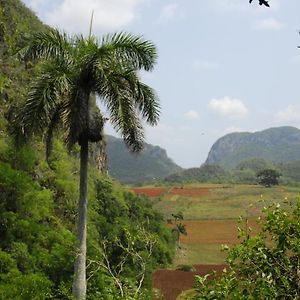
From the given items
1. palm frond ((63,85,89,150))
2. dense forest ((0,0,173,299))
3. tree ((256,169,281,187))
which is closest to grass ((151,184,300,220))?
tree ((256,169,281,187))

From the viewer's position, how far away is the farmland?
42688 mm

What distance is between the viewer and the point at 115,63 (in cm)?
1170

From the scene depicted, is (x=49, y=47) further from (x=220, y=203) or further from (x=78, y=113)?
(x=220, y=203)

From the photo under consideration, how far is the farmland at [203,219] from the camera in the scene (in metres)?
42.7

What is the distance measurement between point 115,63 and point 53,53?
1587mm

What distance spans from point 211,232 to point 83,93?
61921 millimetres

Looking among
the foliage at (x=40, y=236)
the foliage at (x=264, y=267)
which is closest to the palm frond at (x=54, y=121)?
the foliage at (x=40, y=236)

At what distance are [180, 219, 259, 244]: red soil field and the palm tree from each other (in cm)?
5008

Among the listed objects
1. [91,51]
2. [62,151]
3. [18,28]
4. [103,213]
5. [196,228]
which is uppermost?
[18,28]

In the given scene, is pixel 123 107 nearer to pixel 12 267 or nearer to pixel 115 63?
pixel 115 63

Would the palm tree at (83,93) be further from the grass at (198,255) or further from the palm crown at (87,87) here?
the grass at (198,255)

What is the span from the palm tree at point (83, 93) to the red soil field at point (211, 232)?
5008 cm

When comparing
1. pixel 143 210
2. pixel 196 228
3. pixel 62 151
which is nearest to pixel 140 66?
pixel 62 151

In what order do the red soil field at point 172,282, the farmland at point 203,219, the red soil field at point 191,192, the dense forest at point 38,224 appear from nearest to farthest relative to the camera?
the dense forest at point 38,224, the red soil field at point 172,282, the farmland at point 203,219, the red soil field at point 191,192
